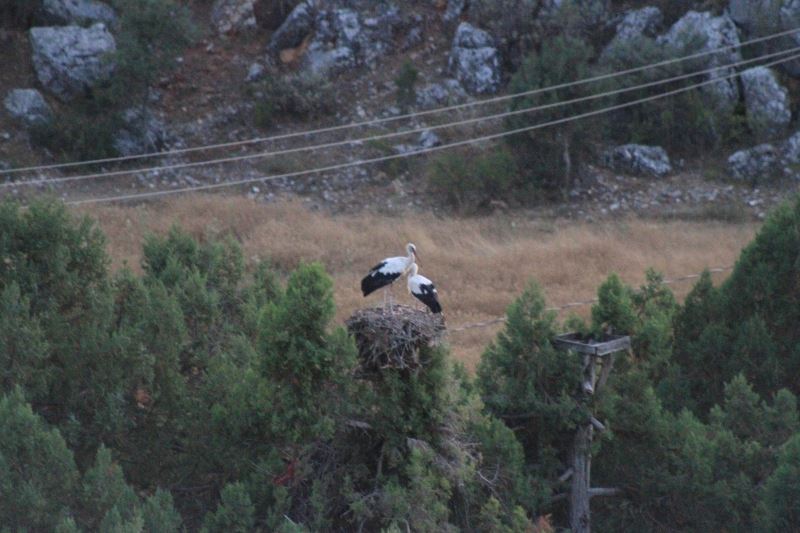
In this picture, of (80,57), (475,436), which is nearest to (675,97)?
(80,57)

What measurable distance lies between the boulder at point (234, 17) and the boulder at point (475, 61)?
18.8 ft

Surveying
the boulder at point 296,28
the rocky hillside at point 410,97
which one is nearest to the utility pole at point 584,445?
the rocky hillside at point 410,97

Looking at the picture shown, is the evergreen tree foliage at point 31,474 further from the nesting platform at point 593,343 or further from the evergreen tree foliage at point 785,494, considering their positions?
the evergreen tree foliage at point 785,494

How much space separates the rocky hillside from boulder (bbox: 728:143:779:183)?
4 centimetres

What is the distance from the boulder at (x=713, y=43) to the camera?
84.8 feet

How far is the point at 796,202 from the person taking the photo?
440 inches

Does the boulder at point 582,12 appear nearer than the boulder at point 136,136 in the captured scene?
No

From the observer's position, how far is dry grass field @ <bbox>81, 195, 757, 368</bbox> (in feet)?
54.6

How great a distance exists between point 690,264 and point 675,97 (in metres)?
8.68

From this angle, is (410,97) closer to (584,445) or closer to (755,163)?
(755,163)

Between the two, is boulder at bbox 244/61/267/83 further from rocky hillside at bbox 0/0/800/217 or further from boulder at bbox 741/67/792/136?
boulder at bbox 741/67/792/136

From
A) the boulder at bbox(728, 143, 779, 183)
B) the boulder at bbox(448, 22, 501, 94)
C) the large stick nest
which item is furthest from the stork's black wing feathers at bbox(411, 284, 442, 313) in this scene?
the boulder at bbox(448, 22, 501, 94)

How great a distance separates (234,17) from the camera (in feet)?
100

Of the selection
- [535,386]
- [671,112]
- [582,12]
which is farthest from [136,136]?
[535,386]
